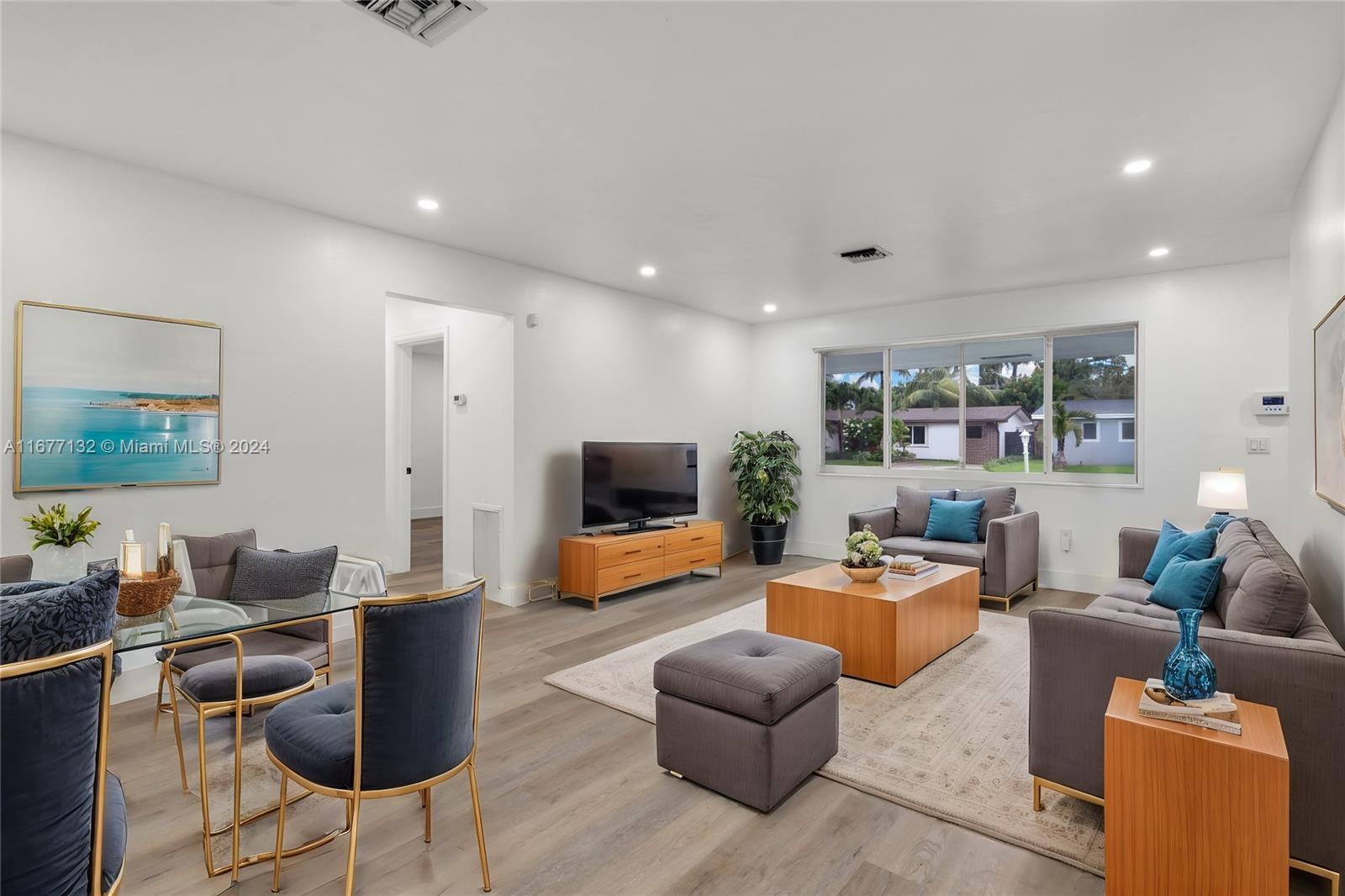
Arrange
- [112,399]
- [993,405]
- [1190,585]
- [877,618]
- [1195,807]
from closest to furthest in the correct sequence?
[1195,807] → [1190,585] → [112,399] → [877,618] → [993,405]

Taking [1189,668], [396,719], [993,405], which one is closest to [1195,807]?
[1189,668]

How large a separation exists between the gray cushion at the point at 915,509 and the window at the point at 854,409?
3.32 ft

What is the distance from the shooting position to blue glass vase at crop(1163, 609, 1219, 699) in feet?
6.11

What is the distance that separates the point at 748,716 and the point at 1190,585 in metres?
2.29

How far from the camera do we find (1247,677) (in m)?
2.01

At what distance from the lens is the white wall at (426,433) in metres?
9.53

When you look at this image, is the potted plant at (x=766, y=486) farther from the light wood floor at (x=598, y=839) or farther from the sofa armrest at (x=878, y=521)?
the light wood floor at (x=598, y=839)

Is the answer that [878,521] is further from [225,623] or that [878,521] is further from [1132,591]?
[225,623]

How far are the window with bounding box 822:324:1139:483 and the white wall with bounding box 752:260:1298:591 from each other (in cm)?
16

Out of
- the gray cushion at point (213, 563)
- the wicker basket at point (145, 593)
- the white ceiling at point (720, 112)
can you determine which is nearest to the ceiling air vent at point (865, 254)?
the white ceiling at point (720, 112)

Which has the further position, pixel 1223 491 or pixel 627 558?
pixel 627 558

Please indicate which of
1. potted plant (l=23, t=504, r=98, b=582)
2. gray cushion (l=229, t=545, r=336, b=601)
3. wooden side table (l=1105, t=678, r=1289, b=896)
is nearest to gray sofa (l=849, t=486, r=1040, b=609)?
wooden side table (l=1105, t=678, r=1289, b=896)

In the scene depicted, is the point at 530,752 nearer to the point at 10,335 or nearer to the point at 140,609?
the point at 140,609

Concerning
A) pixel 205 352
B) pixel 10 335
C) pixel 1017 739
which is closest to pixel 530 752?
pixel 1017 739
